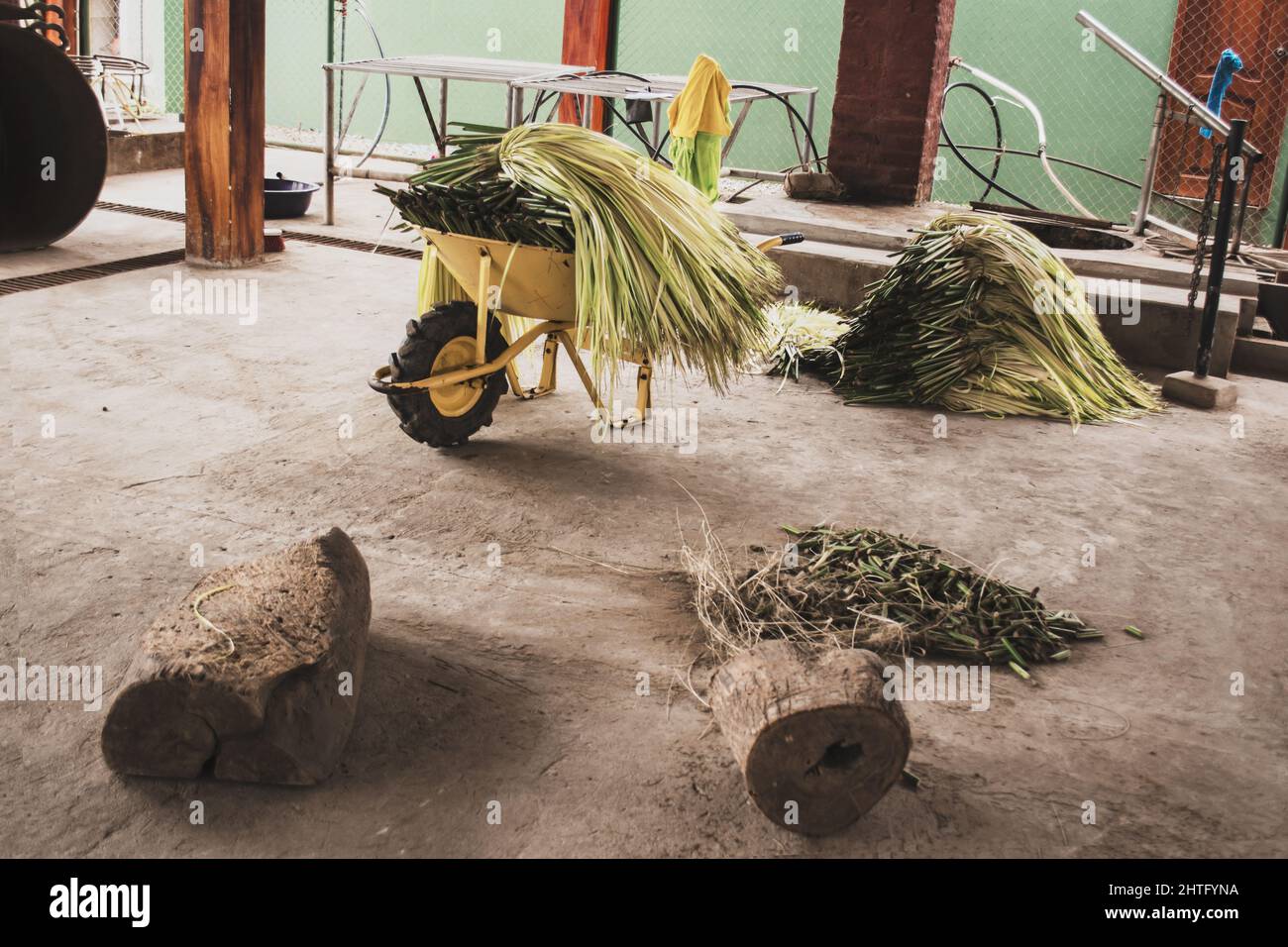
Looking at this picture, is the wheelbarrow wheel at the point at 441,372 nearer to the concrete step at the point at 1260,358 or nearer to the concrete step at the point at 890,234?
the concrete step at the point at 890,234

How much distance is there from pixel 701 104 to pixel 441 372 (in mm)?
1859

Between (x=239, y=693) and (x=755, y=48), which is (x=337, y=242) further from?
(x=239, y=693)

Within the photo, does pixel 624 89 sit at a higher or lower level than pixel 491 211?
higher

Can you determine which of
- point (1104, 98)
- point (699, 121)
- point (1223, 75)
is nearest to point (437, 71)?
point (699, 121)

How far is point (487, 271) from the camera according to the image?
4.02m

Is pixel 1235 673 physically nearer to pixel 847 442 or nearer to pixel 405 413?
pixel 847 442

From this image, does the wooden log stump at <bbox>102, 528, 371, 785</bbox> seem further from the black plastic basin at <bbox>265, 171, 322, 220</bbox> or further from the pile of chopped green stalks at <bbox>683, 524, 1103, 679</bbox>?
the black plastic basin at <bbox>265, 171, 322, 220</bbox>

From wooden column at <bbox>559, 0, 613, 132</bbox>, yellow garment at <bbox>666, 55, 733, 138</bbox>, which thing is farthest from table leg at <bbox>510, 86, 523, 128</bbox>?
wooden column at <bbox>559, 0, 613, 132</bbox>

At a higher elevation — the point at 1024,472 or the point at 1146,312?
the point at 1146,312

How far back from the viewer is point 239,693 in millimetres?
2330

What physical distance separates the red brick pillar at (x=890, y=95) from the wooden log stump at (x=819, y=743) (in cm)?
580

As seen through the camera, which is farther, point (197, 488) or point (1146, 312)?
point (1146, 312)
